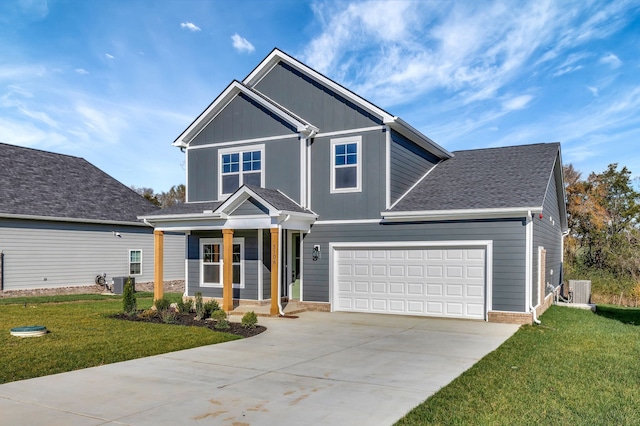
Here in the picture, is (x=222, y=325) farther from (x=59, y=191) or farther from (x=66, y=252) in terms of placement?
(x=59, y=191)

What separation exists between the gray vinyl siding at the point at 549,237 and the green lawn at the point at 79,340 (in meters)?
8.44

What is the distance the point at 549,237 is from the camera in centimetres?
1714

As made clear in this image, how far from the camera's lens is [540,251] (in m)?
14.5

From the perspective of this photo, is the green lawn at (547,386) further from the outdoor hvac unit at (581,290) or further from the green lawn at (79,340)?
the outdoor hvac unit at (581,290)

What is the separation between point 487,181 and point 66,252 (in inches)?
676

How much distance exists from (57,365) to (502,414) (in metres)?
6.49

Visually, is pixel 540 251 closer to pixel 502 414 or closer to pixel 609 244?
pixel 502 414

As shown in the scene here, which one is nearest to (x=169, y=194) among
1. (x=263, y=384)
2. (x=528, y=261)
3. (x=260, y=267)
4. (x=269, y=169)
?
(x=269, y=169)

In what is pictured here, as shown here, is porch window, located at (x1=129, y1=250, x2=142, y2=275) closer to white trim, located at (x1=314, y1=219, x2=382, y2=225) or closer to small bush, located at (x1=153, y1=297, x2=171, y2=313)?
small bush, located at (x1=153, y1=297, x2=171, y2=313)

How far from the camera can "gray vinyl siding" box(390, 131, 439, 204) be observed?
1460 cm

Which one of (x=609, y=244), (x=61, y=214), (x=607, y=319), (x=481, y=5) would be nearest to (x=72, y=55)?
(x=61, y=214)

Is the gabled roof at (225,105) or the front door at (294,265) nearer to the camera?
the gabled roof at (225,105)

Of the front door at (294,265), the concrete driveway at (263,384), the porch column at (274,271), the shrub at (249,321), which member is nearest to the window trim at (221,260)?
the front door at (294,265)

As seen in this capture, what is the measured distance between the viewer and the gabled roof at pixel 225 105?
1501 cm
